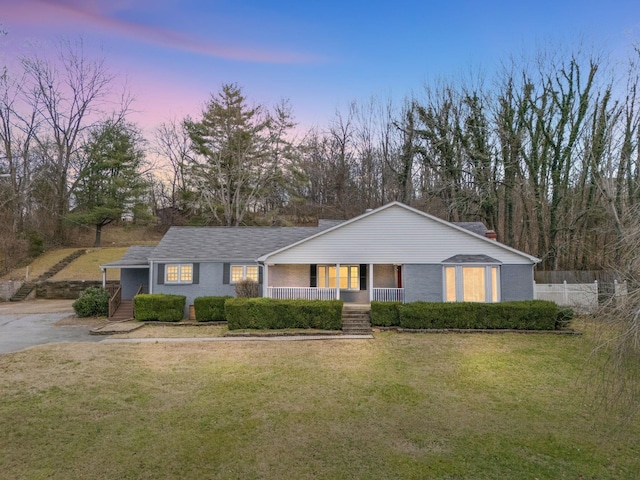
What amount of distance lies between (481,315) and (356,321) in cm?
501

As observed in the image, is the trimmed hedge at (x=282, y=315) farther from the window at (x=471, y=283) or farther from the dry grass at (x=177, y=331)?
the window at (x=471, y=283)

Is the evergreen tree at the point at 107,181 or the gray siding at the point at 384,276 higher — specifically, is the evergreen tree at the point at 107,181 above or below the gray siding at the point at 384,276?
above

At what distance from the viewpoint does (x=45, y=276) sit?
28.0m

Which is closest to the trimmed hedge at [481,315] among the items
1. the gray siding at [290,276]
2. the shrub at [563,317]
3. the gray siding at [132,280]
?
the shrub at [563,317]

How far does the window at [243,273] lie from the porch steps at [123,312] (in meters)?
5.24

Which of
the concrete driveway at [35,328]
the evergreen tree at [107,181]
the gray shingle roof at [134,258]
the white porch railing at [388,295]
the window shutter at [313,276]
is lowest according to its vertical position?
the concrete driveway at [35,328]

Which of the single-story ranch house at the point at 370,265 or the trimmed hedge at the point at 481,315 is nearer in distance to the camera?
the trimmed hedge at the point at 481,315

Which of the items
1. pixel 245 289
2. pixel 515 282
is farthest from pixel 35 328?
pixel 515 282

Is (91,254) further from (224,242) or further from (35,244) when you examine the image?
(224,242)

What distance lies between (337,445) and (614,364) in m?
4.03

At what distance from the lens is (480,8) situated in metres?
14.6

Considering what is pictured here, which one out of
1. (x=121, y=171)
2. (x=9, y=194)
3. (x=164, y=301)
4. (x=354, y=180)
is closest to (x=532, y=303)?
(x=164, y=301)

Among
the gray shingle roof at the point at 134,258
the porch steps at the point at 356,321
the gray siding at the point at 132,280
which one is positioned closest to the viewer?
the porch steps at the point at 356,321

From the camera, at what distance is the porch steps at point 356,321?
48.6ft
